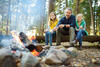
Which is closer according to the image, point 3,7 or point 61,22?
point 61,22

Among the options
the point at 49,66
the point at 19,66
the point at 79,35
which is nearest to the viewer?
the point at 19,66

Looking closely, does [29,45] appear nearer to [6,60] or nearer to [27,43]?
[27,43]

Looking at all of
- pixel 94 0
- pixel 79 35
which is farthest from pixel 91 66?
pixel 94 0

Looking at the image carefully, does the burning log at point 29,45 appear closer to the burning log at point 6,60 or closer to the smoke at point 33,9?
the burning log at point 6,60

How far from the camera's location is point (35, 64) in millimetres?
2125

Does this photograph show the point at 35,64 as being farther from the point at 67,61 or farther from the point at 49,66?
the point at 67,61

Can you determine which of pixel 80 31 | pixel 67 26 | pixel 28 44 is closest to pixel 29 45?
pixel 28 44

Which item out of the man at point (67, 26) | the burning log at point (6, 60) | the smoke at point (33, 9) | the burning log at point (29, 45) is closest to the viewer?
the burning log at point (6, 60)

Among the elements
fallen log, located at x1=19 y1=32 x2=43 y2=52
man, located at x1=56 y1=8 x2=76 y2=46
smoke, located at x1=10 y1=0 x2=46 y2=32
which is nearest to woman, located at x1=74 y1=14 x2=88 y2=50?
man, located at x1=56 y1=8 x2=76 y2=46

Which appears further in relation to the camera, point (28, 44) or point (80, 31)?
point (80, 31)

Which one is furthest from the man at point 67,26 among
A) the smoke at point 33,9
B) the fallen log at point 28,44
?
the smoke at point 33,9

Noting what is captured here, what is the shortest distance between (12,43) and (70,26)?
6.52 ft

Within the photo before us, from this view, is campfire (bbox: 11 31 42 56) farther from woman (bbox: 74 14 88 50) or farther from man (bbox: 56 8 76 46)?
woman (bbox: 74 14 88 50)

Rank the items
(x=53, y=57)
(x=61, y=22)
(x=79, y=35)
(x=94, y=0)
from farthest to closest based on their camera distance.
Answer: (x=94, y=0) < (x=61, y=22) < (x=79, y=35) < (x=53, y=57)
